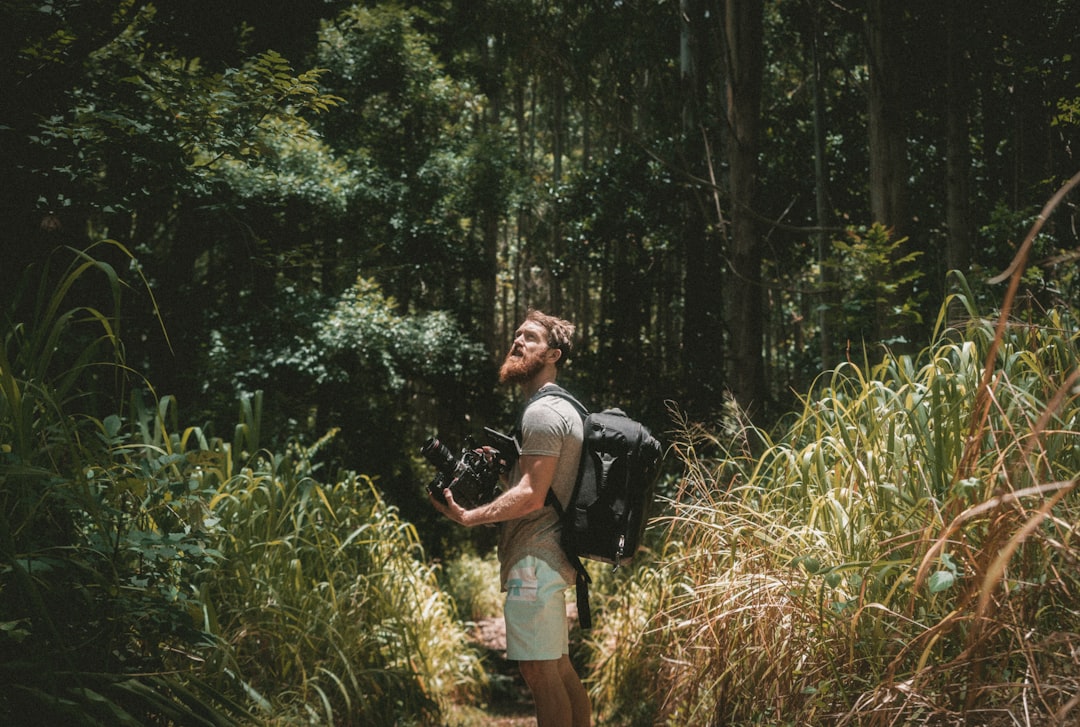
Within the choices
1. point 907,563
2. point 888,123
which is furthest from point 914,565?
point 888,123

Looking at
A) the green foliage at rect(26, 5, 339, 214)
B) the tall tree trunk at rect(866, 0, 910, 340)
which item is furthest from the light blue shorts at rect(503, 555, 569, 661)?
the tall tree trunk at rect(866, 0, 910, 340)

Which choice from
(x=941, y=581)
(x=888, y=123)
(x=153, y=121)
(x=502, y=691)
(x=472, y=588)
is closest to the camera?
(x=941, y=581)

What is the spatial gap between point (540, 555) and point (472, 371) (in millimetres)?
8468

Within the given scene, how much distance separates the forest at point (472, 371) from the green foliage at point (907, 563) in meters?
0.02

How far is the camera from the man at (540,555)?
2916 millimetres

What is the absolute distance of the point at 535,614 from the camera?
2.91 m

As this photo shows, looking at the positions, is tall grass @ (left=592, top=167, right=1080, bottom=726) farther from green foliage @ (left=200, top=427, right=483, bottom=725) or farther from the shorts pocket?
green foliage @ (left=200, top=427, right=483, bottom=725)

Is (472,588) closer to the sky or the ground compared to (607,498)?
closer to the ground

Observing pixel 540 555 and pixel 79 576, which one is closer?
pixel 79 576

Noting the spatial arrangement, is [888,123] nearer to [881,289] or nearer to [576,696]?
[881,289]

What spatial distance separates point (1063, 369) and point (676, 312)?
11.5 meters

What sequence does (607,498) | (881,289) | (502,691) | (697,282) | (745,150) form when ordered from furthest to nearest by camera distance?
(697,282) < (502,691) < (745,150) < (881,289) < (607,498)

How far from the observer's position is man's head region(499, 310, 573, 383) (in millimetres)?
3258

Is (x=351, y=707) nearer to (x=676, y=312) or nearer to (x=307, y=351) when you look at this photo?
(x=307, y=351)
